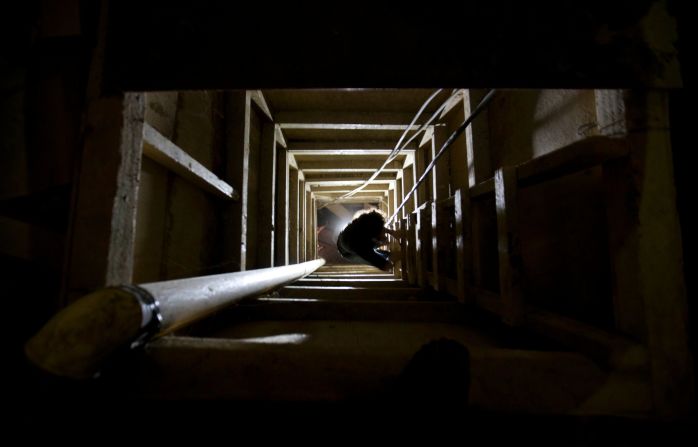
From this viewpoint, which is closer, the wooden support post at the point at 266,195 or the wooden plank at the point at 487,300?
the wooden plank at the point at 487,300

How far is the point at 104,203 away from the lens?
52.3 inches

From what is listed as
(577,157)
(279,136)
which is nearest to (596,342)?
(577,157)

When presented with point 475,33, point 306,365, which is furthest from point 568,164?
point 306,365

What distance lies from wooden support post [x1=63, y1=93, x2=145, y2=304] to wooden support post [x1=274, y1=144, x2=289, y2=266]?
3523 mm

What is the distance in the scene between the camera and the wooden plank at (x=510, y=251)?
1.52 m

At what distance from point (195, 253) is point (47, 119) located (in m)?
1.53

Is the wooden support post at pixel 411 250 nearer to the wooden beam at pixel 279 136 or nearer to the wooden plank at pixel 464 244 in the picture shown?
the wooden plank at pixel 464 244

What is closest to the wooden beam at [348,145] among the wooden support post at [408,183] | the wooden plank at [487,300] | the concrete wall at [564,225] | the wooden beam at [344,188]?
the wooden support post at [408,183]

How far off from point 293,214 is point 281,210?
1.36 meters

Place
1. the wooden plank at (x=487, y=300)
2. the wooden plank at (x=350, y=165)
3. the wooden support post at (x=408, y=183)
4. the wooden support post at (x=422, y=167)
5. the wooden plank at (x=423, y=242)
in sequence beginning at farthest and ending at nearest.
Answer: the wooden plank at (x=350, y=165) → the wooden support post at (x=408, y=183) → the wooden support post at (x=422, y=167) → the wooden plank at (x=423, y=242) → the wooden plank at (x=487, y=300)

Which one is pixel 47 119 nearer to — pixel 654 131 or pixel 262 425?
pixel 262 425

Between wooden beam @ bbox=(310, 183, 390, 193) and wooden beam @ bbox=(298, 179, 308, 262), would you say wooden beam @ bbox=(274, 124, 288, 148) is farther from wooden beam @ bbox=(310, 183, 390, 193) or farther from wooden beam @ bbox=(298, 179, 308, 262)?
wooden beam @ bbox=(310, 183, 390, 193)

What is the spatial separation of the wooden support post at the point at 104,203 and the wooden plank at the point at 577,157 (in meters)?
2.14

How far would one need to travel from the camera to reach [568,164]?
1342 millimetres
